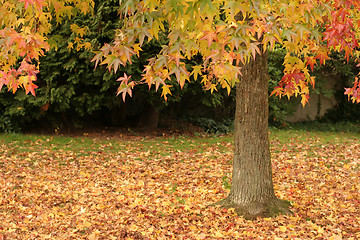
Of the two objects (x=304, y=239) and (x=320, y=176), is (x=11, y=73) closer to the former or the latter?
(x=304, y=239)

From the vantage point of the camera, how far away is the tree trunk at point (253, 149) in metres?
4.45

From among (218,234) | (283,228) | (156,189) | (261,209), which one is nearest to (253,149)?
(261,209)

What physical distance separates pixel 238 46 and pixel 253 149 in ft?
6.80

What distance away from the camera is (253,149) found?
4.54m

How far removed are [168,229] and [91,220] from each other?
0.96 m

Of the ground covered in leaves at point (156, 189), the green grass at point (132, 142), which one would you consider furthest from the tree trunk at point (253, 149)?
the green grass at point (132, 142)

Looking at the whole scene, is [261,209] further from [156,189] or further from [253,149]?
[156,189]

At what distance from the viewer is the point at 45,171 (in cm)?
685

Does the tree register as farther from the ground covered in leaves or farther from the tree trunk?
the ground covered in leaves

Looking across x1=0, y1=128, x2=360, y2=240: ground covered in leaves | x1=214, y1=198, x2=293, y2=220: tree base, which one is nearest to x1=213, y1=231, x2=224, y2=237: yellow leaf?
x1=0, y1=128, x2=360, y2=240: ground covered in leaves

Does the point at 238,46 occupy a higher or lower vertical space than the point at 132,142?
higher

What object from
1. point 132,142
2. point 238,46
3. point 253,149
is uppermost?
point 238,46

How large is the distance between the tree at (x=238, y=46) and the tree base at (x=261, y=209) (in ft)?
0.04

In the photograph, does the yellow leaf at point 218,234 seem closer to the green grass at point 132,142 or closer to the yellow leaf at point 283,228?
the yellow leaf at point 283,228
